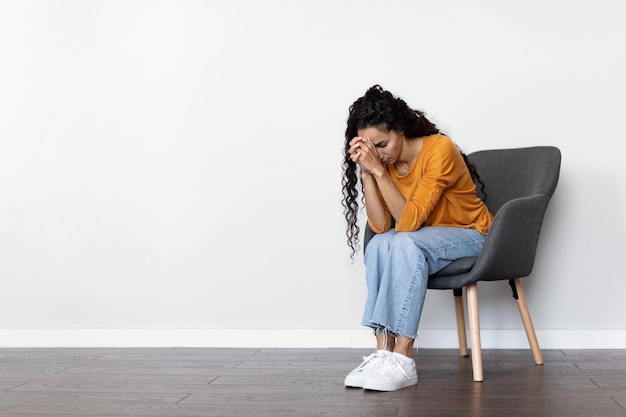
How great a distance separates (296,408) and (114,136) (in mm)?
1737

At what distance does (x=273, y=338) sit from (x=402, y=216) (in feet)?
3.33

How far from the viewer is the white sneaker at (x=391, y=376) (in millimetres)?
2232

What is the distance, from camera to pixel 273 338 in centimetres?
323

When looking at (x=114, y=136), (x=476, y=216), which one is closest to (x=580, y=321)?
(x=476, y=216)

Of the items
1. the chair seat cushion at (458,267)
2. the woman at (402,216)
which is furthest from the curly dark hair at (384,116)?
the chair seat cushion at (458,267)

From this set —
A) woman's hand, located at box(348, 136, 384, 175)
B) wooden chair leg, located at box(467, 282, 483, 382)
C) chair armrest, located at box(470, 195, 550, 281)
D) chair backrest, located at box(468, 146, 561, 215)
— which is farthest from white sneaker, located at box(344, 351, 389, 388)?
chair backrest, located at box(468, 146, 561, 215)

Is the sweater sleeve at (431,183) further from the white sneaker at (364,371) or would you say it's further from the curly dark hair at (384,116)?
the white sneaker at (364,371)

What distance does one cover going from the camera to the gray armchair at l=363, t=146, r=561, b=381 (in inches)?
95.0

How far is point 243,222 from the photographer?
3.27 metres

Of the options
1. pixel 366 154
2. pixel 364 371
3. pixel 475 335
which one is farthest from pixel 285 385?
pixel 366 154

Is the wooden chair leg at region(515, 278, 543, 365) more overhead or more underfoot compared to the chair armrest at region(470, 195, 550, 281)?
more underfoot

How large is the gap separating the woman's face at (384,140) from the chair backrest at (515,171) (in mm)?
521

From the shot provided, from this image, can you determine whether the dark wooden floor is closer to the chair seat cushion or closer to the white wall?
the white wall

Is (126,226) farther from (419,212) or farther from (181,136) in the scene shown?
(419,212)
